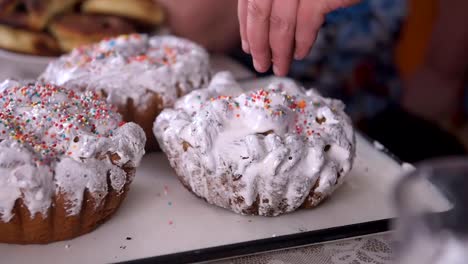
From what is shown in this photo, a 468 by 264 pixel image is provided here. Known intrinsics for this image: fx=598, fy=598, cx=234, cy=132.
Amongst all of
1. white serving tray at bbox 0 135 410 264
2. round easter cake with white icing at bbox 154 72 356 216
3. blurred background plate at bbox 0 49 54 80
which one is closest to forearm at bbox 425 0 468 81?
white serving tray at bbox 0 135 410 264

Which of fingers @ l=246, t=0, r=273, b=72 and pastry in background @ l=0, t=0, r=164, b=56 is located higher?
fingers @ l=246, t=0, r=273, b=72

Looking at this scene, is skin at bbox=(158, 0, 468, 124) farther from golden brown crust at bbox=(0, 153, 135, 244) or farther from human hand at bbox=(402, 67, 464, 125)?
golden brown crust at bbox=(0, 153, 135, 244)

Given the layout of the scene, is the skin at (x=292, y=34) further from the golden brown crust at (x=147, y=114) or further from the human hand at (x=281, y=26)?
the golden brown crust at (x=147, y=114)

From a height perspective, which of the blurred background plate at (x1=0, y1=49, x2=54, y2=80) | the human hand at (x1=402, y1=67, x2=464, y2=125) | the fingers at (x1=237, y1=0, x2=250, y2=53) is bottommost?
the human hand at (x1=402, y1=67, x2=464, y2=125)

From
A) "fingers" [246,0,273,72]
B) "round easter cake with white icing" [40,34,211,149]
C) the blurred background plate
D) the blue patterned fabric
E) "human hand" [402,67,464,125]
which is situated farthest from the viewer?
"human hand" [402,67,464,125]

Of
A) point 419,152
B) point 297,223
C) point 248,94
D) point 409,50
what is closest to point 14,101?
point 248,94

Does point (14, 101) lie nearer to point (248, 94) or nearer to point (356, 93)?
point (248, 94)
